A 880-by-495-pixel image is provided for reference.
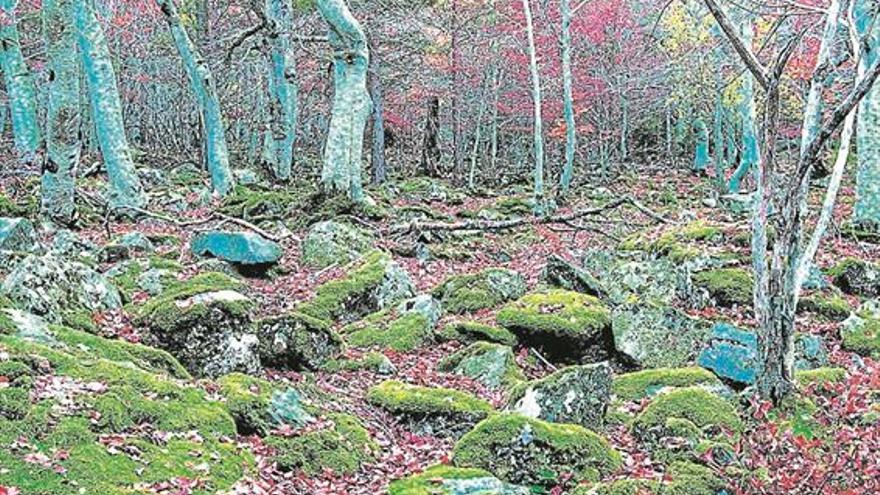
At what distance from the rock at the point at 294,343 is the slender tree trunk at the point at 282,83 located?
13029 millimetres

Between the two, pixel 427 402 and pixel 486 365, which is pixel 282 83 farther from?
pixel 427 402

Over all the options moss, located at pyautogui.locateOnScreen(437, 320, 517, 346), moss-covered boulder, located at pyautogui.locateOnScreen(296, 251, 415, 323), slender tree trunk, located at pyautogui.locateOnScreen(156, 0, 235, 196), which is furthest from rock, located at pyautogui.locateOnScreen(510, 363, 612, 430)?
slender tree trunk, located at pyautogui.locateOnScreen(156, 0, 235, 196)

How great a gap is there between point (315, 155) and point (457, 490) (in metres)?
32.7

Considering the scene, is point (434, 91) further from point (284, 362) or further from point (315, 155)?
point (284, 362)

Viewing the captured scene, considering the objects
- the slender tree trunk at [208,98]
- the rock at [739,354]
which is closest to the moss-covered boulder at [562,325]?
the rock at [739,354]

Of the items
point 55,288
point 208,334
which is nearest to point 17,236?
point 55,288

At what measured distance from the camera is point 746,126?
19.8 m

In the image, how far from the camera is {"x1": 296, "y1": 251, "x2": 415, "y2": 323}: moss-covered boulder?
9500mm

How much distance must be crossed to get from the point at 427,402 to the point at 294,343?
1.62 metres

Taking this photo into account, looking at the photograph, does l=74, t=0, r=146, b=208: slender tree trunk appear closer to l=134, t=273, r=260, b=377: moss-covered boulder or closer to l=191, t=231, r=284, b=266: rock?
l=191, t=231, r=284, b=266: rock

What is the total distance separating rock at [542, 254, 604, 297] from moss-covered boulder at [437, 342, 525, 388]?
96.9 inches

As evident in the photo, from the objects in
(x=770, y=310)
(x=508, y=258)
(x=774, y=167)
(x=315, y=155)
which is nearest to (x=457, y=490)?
(x=770, y=310)

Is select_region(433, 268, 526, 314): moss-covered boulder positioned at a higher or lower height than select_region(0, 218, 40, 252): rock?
lower

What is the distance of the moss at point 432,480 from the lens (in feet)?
15.9
